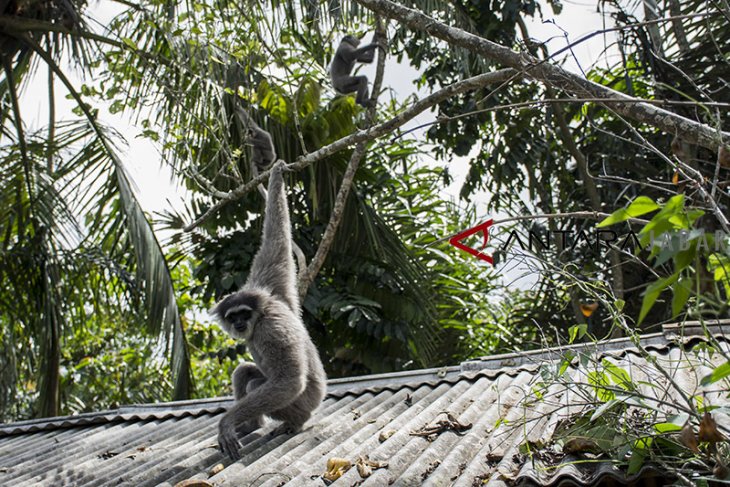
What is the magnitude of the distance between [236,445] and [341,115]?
5.96 metres

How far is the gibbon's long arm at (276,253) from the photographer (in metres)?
6.23

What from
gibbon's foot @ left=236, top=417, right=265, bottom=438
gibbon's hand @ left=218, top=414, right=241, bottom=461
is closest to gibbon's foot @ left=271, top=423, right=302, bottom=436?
gibbon's foot @ left=236, top=417, right=265, bottom=438

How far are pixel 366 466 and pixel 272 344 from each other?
4.66 ft

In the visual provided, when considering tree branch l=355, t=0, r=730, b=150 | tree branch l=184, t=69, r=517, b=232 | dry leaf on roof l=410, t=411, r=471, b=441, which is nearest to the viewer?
tree branch l=355, t=0, r=730, b=150

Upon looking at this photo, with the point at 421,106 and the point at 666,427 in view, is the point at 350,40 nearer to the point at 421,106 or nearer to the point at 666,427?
the point at 421,106

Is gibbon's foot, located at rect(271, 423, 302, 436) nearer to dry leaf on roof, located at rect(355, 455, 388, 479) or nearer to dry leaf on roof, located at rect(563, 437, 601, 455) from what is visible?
dry leaf on roof, located at rect(355, 455, 388, 479)

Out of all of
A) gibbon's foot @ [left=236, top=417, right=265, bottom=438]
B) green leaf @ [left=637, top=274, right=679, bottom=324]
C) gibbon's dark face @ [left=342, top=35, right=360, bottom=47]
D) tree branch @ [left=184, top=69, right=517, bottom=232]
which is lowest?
gibbon's foot @ [left=236, top=417, right=265, bottom=438]

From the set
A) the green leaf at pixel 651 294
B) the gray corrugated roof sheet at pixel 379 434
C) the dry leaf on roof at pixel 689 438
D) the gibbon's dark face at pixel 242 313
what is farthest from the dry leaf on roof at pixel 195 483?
the green leaf at pixel 651 294

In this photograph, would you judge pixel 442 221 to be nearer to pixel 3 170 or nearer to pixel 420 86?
pixel 420 86

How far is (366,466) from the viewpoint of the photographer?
4211 mm

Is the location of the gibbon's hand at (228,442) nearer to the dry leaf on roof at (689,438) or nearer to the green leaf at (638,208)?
the dry leaf on roof at (689,438)

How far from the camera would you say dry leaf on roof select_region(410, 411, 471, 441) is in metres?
4.71

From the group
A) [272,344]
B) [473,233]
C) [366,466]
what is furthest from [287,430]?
[473,233]

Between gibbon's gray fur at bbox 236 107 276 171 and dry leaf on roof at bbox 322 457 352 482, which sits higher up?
gibbon's gray fur at bbox 236 107 276 171
